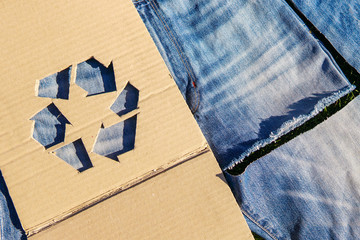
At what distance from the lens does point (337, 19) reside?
0.82 metres

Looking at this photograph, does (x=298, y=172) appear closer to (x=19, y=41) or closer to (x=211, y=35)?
(x=211, y=35)

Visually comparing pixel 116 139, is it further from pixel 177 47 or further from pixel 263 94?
pixel 263 94

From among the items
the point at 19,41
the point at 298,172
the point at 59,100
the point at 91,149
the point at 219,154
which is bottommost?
the point at 298,172

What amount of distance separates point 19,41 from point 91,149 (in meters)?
0.32

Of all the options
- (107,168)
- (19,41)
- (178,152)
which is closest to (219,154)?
(178,152)

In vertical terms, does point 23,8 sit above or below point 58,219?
above

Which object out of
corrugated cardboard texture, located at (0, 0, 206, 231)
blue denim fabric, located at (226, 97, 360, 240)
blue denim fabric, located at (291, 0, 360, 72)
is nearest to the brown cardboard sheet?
corrugated cardboard texture, located at (0, 0, 206, 231)

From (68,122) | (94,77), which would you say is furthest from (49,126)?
(94,77)

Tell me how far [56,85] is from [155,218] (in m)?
0.41

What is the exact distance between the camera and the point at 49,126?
706mm

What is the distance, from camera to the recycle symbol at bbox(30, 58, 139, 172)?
71cm

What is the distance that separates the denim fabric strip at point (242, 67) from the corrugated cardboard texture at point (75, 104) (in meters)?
0.13

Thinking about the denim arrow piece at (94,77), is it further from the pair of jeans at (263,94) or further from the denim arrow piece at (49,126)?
the pair of jeans at (263,94)

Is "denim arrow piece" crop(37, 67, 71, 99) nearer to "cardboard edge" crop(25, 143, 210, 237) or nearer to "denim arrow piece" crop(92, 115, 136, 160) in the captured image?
"denim arrow piece" crop(92, 115, 136, 160)
